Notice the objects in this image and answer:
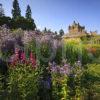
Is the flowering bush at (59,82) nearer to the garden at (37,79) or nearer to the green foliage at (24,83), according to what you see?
the garden at (37,79)

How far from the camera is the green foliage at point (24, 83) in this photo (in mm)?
6500

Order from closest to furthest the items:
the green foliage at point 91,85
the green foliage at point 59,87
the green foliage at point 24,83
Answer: the green foliage at point 24,83, the green foliage at point 59,87, the green foliage at point 91,85

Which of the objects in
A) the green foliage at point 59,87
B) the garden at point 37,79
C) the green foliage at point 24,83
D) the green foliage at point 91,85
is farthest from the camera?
the green foliage at point 91,85

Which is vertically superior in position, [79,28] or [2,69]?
[79,28]

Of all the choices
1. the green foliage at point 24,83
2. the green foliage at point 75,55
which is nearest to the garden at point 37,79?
the green foliage at point 24,83

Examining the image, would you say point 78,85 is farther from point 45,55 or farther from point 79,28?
point 79,28

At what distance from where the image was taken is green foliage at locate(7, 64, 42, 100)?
6.50 meters

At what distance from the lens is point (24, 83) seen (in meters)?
6.51

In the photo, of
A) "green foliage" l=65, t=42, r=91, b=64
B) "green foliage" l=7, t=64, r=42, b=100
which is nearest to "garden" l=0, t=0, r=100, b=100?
"green foliage" l=7, t=64, r=42, b=100

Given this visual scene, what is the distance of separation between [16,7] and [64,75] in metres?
41.8

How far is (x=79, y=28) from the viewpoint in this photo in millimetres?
44562

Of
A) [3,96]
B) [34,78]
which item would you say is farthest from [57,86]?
[3,96]

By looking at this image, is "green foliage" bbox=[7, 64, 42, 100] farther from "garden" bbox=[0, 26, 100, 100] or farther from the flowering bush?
the flowering bush

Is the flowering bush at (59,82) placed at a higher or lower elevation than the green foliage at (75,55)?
lower
